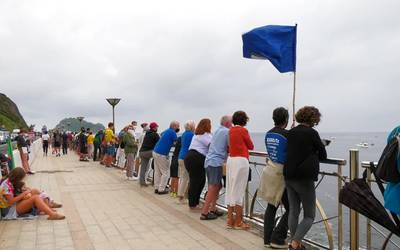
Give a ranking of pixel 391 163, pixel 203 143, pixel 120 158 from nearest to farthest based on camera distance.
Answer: pixel 391 163, pixel 203 143, pixel 120 158

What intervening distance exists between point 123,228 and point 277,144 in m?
2.97

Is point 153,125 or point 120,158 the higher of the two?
point 153,125

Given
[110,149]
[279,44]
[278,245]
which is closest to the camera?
[278,245]

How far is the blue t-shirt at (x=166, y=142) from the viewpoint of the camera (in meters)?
10.1

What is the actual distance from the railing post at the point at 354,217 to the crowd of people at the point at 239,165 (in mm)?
300

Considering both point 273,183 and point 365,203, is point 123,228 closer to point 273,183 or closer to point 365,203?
point 273,183

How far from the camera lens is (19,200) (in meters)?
7.64

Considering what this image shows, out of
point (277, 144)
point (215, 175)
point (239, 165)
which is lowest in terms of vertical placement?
point (215, 175)

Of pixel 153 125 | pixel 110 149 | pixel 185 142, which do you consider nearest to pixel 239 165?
pixel 185 142

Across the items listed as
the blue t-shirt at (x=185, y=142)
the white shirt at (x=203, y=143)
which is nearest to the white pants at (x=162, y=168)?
the blue t-shirt at (x=185, y=142)

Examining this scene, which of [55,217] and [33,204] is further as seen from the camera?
[33,204]

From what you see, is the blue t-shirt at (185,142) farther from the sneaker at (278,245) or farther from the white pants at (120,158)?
the white pants at (120,158)

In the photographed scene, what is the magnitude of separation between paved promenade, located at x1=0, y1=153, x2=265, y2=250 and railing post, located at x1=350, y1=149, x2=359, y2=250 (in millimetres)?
1207

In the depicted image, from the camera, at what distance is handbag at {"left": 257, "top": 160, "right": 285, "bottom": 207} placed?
548 cm
